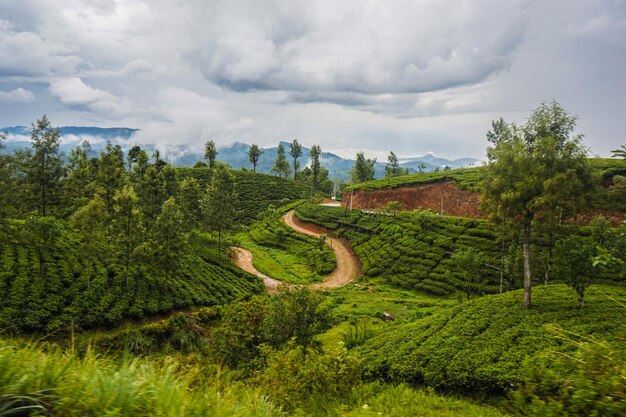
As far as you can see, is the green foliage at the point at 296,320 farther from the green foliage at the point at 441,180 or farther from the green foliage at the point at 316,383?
the green foliage at the point at 441,180

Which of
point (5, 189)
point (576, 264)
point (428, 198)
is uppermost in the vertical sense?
point (428, 198)

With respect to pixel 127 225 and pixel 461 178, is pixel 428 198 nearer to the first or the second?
→ pixel 461 178

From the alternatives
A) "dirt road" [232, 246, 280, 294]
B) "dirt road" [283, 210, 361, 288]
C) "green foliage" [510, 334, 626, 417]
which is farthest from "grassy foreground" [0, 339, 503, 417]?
"dirt road" [283, 210, 361, 288]

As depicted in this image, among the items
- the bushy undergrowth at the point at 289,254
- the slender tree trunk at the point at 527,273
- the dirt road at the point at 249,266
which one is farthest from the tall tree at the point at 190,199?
the slender tree trunk at the point at 527,273

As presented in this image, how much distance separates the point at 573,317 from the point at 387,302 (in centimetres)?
1973

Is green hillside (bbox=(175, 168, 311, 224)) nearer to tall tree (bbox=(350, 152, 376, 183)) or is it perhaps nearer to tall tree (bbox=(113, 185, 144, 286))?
tall tree (bbox=(350, 152, 376, 183))

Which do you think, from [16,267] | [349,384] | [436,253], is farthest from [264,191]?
[349,384]

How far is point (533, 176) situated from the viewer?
55.8 feet

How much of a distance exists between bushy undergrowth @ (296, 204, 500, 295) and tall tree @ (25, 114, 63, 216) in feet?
132

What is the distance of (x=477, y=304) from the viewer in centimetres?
2088

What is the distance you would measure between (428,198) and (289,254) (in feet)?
92.0

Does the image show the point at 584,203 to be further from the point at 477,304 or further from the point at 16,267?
the point at 16,267

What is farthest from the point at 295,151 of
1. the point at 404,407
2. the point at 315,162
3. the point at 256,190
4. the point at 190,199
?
the point at 404,407

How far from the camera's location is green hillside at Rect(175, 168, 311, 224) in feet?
296
